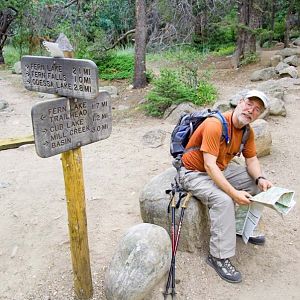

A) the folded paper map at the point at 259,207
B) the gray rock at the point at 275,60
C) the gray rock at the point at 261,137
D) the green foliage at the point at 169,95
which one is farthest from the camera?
the gray rock at the point at 275,60

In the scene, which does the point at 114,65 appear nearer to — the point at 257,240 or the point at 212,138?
the point at 257,240

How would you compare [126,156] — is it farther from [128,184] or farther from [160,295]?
[160,295]

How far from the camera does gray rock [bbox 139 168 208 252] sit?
10.7 ft

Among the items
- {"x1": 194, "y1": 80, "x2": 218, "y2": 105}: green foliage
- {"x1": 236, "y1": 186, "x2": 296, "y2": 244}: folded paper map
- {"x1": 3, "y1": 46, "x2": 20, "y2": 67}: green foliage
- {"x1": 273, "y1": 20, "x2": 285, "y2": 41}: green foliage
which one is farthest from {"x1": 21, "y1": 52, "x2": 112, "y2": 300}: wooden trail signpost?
{"x1": 273, "y1": 20, "x2": 285, "y2": 41}: green foliage

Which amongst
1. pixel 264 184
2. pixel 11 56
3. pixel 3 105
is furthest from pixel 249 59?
pixel 11 56

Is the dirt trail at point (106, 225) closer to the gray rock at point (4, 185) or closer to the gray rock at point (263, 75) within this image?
the gray rock at point (4, 185)

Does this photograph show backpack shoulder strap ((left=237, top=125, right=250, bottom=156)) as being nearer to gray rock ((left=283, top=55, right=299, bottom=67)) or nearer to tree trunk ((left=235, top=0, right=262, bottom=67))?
tree trunk ((left=235, top=0, right=262, bottom=67))

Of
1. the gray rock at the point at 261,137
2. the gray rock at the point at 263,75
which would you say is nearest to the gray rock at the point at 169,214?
the gray rock at the point at 261,137

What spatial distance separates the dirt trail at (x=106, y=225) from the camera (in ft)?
10.3

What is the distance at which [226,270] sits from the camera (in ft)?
10.4

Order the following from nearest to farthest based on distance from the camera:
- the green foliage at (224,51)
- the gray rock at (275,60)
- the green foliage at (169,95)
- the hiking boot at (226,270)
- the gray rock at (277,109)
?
the hiking boot at (226,270) < the gray rock at (277,109) < the green foliage at (169,95) < the gray rock at (275,60) < the green foliage at (224,51)

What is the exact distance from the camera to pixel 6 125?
8203 millimetres

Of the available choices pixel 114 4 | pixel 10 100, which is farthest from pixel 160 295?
pixel 114 4

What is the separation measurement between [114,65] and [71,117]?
11.0 m
